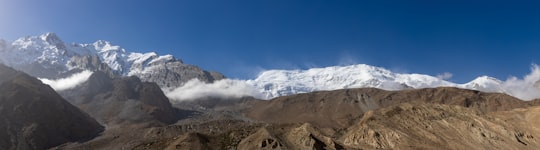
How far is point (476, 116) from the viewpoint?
198625 mm

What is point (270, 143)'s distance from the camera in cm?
15200

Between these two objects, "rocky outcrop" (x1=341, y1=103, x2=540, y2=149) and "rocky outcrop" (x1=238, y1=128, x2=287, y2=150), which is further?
"rocky outcrop" (x1=341, y1=103, x2=540, y2=149)

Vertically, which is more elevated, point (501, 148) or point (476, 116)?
point (476, 116)

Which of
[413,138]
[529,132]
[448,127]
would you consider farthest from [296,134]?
[529,132]

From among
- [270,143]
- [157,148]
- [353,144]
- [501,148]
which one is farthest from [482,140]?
[157,148]

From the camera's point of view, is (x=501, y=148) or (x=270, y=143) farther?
(x=501, y=148)

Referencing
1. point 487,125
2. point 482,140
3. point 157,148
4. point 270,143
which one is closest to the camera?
point 270,143

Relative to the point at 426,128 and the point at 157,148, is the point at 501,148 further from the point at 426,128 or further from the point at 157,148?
the point at 157,148

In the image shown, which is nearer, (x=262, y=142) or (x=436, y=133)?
(x=262, y=142)

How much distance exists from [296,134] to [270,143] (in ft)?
46.2

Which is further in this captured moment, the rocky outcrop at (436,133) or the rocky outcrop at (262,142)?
the rocky outcrop at (436,133)

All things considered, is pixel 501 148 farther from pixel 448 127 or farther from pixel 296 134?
pixel 296 134

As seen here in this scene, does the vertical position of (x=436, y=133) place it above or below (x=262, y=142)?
above

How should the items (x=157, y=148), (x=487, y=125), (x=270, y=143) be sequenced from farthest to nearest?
(x=487, y=125) → (x=157, y=148) → (x=270, y=143)
